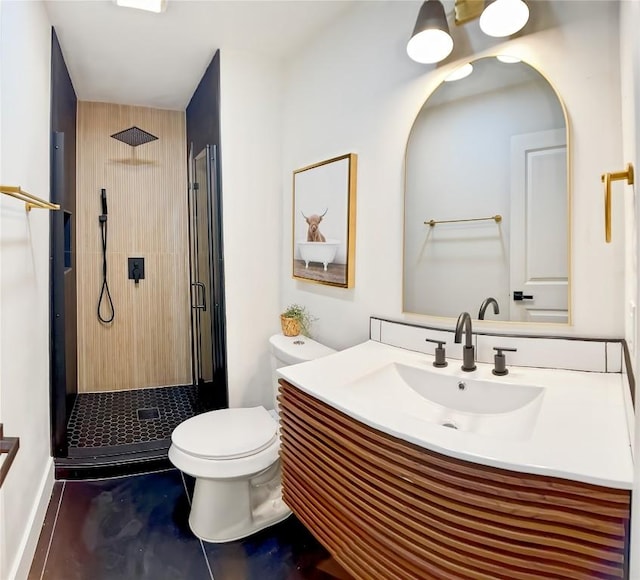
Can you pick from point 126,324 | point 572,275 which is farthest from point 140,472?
point 572,275

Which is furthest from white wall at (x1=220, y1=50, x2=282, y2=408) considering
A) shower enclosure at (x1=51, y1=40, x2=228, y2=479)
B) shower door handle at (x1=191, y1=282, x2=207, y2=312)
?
shower door handle at (x1=191, y1=282, x2=207, y2=312)

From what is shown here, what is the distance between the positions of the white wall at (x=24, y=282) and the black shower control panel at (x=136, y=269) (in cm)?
128

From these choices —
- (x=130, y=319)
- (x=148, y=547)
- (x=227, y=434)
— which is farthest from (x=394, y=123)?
(x=130, y=319)

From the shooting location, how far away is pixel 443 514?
2.68 ft

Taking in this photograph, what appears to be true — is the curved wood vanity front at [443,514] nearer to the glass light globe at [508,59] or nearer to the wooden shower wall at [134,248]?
the glass light globe at [508,59]

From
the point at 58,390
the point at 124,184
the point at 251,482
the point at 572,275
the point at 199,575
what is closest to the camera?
the point at 572,275

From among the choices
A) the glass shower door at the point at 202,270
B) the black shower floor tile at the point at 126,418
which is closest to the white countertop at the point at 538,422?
the glass shower door at the point at 202,270

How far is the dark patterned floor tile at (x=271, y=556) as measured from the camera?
4.75ft

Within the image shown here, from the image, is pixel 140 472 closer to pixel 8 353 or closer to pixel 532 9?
pixel 8 353

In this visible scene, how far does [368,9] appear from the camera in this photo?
1771 mm

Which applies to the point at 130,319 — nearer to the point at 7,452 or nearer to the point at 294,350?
the point at 294,350

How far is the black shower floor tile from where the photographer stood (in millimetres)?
2254

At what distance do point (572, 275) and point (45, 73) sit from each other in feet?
7.94

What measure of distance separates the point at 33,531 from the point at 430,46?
7.88 ft
